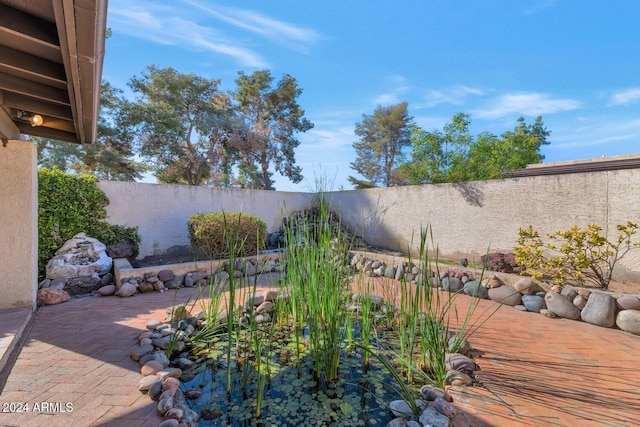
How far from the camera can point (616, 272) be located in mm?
4133

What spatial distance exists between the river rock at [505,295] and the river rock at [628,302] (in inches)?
39.1

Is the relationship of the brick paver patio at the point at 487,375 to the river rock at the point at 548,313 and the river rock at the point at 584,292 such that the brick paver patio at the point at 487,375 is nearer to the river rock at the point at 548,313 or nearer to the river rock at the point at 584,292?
the river rock at the point at 548,313

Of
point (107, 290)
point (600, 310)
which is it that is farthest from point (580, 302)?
point (107, 290)

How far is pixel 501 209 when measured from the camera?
17.9ft

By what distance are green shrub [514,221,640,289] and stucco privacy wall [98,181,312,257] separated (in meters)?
4.41

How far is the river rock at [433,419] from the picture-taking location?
5.03 ft

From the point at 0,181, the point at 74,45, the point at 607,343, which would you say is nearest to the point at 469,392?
the point at 607,343

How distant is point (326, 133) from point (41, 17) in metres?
14.9

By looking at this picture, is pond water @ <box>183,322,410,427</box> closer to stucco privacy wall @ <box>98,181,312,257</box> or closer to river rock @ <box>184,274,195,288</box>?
river rock @ <box>184,274,195,288</box>

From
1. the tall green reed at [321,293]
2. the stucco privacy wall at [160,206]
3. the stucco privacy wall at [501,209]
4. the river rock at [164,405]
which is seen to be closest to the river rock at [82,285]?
the stucco privacy wall at [160,206]

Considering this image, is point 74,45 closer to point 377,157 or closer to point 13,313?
point 13,313

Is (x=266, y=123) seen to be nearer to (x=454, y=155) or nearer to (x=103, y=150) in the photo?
(x=103, y=150)

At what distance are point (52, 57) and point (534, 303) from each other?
5.72m

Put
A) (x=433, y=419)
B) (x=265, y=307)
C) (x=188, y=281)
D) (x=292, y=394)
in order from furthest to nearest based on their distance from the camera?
(x=188, y=281), (x=265, y=307), (x=292, y=394), (x=433, y=419)
